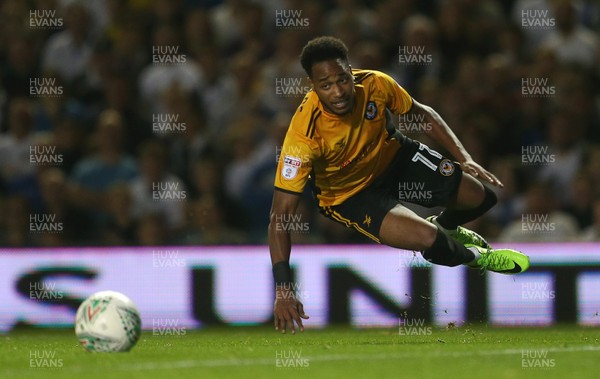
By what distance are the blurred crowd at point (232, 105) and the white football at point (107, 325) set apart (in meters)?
3.91

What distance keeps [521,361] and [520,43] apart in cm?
750

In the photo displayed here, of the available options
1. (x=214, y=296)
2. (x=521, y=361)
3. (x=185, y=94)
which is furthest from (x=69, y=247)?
(x=521, y=361)

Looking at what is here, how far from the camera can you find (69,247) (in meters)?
12.0

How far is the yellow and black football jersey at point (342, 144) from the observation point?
8.64 m

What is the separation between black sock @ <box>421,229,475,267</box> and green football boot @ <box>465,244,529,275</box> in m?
0.40

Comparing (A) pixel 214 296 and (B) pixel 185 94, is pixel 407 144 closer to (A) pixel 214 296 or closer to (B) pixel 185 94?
(A) pixel 214 296

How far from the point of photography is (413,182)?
9570 millimetres

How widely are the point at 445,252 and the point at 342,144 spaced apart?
1.16 m
